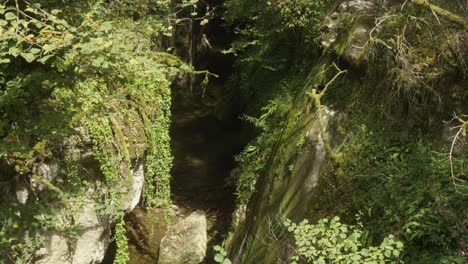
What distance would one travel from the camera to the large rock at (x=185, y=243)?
9.42m

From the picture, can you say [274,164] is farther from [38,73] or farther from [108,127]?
[38,73]

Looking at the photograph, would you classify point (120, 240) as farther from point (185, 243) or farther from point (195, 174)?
point (195, 174)

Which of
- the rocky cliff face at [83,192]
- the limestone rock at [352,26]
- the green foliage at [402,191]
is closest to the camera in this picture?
the green foliage at [402,191]

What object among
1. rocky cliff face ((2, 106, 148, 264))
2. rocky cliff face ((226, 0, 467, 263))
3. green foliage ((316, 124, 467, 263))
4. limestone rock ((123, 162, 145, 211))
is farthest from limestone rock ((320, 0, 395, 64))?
limestone rock ((123, 162, 145, 211))

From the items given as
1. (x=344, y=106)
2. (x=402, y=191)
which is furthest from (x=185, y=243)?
(x=402, y=191)

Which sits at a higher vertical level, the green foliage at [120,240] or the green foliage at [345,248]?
the green foliage at [345,248]

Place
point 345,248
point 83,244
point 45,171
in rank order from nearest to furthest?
point 345,248 → point 45,171 → point 83,244

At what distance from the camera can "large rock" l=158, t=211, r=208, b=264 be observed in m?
9.42

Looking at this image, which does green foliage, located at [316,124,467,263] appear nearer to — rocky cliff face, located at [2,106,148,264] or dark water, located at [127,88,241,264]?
rocky cliff face, located at [2,106,148,264]

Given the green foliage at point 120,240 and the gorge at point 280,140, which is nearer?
the gorge at point 280,140

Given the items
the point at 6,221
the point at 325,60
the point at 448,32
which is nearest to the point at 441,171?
the point at 448,32

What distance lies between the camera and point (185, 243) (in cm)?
974

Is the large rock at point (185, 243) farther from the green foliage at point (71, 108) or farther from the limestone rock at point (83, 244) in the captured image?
the limestone rock at point (83, 244)

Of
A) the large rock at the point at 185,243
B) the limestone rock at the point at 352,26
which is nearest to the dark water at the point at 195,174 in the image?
the large rock at the point at 185,243
